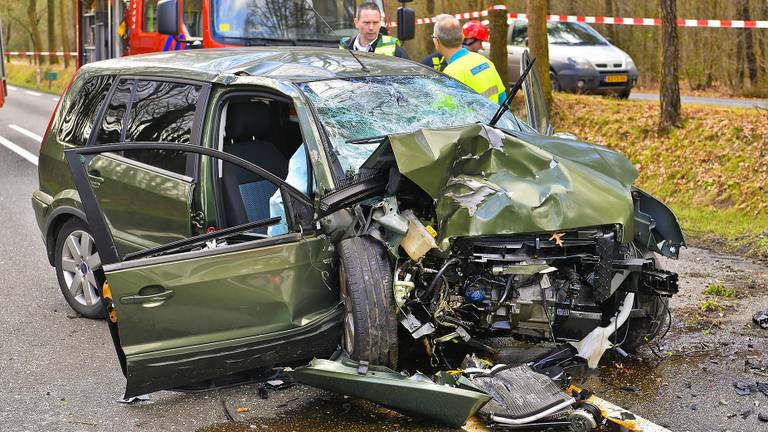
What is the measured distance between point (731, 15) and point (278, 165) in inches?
583

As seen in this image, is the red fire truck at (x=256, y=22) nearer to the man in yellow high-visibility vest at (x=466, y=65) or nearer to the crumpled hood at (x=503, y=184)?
the man in yellow high-visibility vest at (x=466, y=65)

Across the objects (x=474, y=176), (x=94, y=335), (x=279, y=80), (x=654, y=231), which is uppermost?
(x=279, y=80)

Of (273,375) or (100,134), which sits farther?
(100,134)

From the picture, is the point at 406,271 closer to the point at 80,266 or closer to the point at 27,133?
the point at 80,266

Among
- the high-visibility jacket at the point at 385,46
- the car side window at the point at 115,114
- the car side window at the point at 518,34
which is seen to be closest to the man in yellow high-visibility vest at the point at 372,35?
the high-visibility jacket at the point at 385,46

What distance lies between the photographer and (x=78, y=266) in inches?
272

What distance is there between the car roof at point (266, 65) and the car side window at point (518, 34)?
1198 cm

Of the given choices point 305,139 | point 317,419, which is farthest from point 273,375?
point 305,139

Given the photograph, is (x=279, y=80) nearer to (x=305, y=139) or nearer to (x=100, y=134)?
(x=305, y=139)

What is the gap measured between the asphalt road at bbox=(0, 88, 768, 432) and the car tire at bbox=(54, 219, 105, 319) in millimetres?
126

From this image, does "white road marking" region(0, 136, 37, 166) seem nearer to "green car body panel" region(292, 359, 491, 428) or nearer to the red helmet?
the red helmet

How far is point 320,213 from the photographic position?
488cm

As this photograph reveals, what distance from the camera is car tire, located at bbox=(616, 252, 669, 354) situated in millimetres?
5520

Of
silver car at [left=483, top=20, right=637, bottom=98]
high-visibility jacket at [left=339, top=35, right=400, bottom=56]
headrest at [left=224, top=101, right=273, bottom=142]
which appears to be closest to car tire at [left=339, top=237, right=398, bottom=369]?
headrest at [left=224, top=101, right=273, bottom=142]
